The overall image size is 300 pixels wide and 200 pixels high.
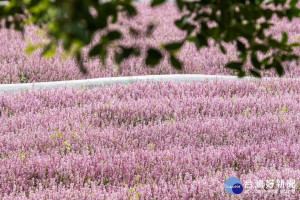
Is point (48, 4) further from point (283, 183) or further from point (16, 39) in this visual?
point (16, 39)

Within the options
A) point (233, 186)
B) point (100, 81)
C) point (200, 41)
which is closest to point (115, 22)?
point (200, 41)

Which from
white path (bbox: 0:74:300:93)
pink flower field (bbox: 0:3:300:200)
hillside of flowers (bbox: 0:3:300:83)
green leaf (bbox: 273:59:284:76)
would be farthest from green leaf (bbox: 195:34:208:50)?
hillside of flowers (bbox: 0:3:300:83)

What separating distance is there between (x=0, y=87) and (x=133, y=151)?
338 centimetres

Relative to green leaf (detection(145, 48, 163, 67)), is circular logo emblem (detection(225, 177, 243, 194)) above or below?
below

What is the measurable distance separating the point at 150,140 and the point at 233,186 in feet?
5.20

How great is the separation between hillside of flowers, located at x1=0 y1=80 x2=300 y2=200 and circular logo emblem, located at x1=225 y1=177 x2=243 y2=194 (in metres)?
0.05

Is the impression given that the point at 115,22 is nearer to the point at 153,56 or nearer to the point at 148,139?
the point at 153,56

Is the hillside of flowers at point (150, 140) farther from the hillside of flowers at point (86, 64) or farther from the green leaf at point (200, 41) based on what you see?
the green leaf at point (200, 41)

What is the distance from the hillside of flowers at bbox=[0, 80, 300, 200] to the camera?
4352mm

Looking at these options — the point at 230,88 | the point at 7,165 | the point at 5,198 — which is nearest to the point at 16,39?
the point at 230,88

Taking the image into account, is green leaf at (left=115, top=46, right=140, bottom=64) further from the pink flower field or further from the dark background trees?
the pink flower field

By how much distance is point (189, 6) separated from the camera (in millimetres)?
2186

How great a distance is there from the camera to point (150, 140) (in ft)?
18.4

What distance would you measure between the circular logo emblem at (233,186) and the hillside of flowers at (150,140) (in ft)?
0.16
